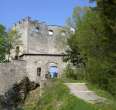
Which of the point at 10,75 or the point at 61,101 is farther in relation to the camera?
the point at 10,75

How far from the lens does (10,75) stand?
41.8m

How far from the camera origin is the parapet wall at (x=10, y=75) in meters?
A: 41.1

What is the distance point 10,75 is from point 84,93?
55.9ft

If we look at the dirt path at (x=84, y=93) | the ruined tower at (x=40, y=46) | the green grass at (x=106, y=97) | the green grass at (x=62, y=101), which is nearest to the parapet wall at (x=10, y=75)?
the ruined tower at (x=40, y=46)

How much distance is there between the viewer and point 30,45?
→ 48.2m

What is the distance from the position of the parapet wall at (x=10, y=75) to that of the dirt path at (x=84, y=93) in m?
12.8

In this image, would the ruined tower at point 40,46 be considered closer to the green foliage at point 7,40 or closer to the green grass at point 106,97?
the green foliage at point 7,40

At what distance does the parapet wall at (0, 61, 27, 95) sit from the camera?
135ft

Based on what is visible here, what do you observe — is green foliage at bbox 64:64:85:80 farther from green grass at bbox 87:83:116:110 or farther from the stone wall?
green grass at bbox 87:83:116:110

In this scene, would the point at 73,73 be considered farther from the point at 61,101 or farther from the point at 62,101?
the point at 62,101

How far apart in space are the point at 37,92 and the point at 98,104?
1655 cm

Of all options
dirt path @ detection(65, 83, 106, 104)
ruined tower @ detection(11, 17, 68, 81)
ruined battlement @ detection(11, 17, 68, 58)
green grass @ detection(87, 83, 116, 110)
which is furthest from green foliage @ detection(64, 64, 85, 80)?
green grass @ detection(87, 83, 116, 110)

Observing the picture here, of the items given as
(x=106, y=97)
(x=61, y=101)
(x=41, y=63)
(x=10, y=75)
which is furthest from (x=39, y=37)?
(x=106, y=97)

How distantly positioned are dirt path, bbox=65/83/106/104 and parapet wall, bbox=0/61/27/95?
1276cm
